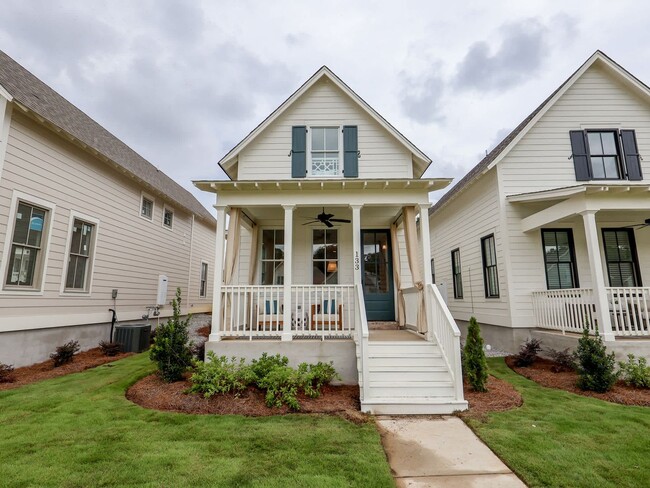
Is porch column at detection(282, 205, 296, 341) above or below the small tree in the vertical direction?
above

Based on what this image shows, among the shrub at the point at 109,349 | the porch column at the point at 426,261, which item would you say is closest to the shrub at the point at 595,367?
the porch column at the point at 426,261

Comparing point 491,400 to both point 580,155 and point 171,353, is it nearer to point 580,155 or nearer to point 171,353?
point 171,353

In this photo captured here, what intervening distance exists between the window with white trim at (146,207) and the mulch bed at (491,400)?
10.7 m

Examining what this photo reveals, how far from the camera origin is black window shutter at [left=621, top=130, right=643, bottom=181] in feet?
29.0

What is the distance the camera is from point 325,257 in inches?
348

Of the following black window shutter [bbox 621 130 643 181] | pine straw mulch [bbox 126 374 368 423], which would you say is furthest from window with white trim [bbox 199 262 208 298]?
black window shutter [bbox 621 130 643 181]

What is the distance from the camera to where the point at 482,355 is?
5.56m

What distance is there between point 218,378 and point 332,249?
453 cm

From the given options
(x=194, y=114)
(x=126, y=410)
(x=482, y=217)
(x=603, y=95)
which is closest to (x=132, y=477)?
(x=126, y=410)

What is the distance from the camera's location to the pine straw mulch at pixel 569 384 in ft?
17.1

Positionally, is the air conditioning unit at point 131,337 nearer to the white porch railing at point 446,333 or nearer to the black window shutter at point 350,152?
the black window shutter at point 350,152

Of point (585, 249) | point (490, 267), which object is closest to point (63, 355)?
point (490, 267)

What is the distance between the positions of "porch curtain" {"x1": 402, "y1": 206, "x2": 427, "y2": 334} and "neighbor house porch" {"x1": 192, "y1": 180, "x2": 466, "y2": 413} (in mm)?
22

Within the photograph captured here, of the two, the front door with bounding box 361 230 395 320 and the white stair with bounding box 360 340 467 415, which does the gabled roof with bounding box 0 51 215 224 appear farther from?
the white stair with bounding box 360 340 467 415
